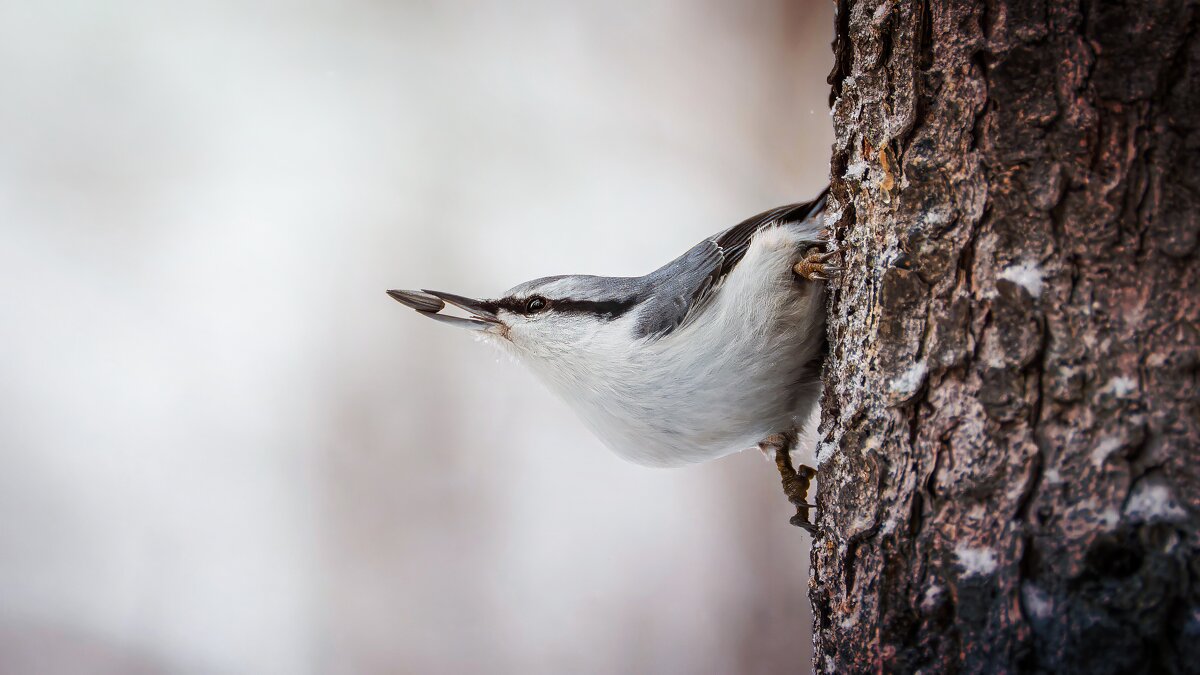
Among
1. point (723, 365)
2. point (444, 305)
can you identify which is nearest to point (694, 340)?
point (723, 365)

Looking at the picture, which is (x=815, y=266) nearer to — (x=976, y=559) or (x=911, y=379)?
(x=911, y=379)

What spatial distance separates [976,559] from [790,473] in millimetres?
546

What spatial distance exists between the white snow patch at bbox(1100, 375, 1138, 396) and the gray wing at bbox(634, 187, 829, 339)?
1.82ft

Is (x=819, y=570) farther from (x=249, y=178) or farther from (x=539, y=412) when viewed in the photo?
(x=249, y=178)

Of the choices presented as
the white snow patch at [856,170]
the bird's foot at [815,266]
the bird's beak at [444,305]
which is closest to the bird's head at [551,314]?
the bird's beak at [444,305]

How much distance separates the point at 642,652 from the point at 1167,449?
1.67 metres

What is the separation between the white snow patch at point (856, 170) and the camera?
2.90 feet

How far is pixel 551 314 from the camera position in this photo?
1.26 m

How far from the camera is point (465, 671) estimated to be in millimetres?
1946

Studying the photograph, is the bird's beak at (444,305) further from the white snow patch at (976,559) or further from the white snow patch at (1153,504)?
the white snow patch at (1153,504)

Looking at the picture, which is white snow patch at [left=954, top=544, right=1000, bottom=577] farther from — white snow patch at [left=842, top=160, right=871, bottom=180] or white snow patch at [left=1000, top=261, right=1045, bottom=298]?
white snow patch at [left=842, top=160, right=871, bottom=180]

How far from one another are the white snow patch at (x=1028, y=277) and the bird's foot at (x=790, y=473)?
0.58 meters

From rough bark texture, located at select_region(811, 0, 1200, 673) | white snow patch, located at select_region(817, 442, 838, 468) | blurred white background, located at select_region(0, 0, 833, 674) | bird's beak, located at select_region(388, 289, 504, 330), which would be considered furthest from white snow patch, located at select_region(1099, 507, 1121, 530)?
blurred white background, located at select_region(0, 0, 833, 674)

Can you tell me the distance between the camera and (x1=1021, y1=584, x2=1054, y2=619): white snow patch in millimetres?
677
